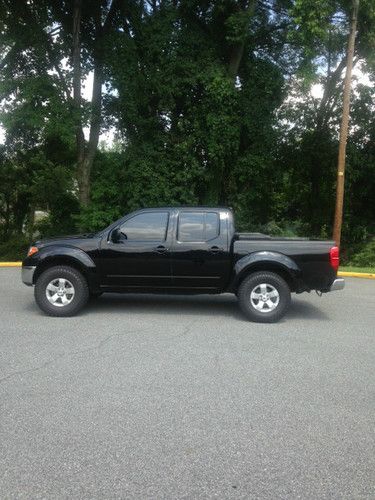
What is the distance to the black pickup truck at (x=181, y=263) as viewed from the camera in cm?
675

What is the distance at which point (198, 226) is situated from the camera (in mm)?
7148

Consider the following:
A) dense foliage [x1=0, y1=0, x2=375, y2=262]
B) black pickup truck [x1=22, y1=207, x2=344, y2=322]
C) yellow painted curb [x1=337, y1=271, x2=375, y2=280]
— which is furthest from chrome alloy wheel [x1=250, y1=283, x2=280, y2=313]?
dense foliage [x1=0, y1=0, x2=375, y2=262]

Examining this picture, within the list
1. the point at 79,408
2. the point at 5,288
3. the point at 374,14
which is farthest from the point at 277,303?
the point at 374,14

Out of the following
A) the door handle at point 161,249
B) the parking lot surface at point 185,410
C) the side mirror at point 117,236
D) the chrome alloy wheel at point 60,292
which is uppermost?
the side mirror at point 117,236

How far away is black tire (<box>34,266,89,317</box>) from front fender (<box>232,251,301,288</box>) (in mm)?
2450

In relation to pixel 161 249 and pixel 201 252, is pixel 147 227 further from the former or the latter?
pixel 201 252

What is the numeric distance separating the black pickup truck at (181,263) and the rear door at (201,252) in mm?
16

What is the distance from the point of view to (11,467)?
2.75m

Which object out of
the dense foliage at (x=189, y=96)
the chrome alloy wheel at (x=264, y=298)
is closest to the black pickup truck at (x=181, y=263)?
the chrome alloy wheel at (x=264, y=298)

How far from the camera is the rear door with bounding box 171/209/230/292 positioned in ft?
22.9

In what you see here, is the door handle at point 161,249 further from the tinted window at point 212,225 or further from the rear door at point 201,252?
the tinted window at point 212,225

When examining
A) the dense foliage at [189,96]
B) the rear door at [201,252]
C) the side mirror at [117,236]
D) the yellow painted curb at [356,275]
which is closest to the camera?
the rear door at [201,252]

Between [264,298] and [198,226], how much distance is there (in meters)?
1.58

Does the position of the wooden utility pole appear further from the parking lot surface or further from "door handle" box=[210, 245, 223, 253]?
the parking lot surface
